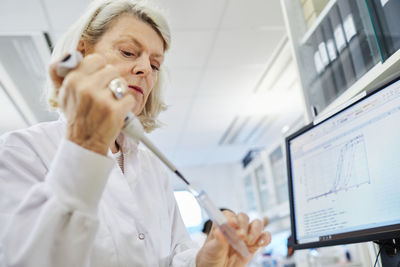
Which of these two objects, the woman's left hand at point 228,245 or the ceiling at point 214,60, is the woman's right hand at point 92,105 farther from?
the ceiling at point 214,60

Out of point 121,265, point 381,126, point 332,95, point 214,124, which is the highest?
point 214,124

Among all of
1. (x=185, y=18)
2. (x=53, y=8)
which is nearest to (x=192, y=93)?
(x=185, y=18)

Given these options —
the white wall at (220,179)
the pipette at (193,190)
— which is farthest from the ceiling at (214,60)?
the white wall at (220,179)

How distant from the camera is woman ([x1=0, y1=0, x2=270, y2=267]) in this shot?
49cm

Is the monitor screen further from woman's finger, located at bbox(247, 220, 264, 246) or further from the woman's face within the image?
the woman's face

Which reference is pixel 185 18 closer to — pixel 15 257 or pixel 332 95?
pixel 332 95

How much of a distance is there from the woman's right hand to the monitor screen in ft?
1.80

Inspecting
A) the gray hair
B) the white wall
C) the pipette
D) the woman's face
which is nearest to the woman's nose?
the woman's face

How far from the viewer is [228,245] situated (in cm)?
65

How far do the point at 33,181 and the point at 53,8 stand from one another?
7.29 feet

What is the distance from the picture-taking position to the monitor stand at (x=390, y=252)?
773mm

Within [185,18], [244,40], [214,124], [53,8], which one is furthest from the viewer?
[214,124]

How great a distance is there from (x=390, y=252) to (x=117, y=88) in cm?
70

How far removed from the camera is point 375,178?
76 centimetres
